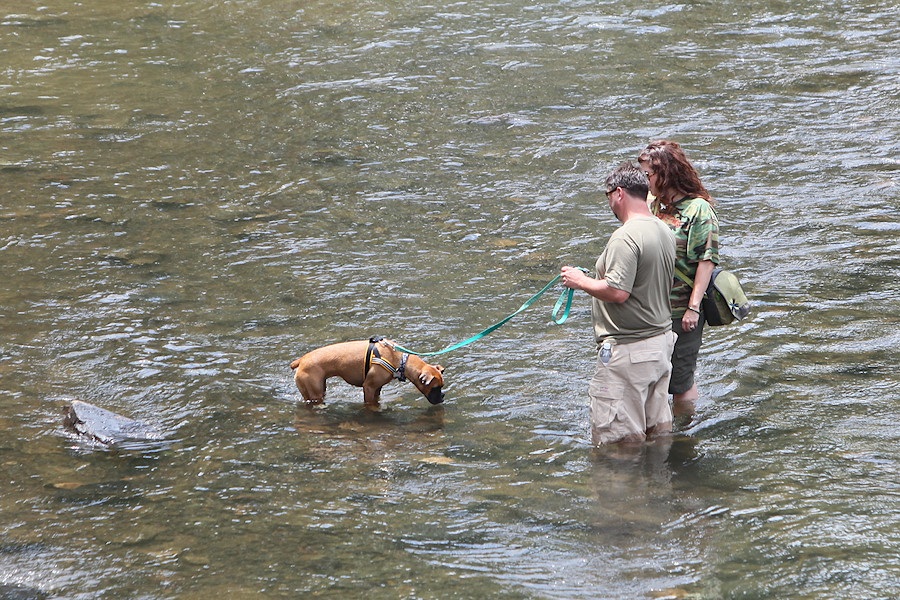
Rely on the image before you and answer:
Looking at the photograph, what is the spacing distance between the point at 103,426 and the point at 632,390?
3806 mm

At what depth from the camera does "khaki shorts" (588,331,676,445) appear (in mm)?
6316

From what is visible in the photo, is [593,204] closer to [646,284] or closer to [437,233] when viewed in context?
[437,233]

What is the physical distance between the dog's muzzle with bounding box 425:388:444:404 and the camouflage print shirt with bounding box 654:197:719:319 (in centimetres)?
191

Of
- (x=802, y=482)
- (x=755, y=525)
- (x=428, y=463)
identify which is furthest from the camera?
(x=428, y=463)

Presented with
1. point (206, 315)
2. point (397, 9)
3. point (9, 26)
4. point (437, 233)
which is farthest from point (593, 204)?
point (9, 26)

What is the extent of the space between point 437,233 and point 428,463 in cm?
499

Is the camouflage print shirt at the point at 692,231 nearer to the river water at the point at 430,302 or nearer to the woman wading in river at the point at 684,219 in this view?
the woman wading in river at the point at 684,219

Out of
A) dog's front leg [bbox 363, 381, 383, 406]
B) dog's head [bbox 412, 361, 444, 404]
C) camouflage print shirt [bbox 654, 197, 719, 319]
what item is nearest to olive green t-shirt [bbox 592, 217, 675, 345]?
camouflage print shirt [bbox 654, 197, 719, 319]

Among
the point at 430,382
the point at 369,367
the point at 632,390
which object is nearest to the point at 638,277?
the point at 632,390

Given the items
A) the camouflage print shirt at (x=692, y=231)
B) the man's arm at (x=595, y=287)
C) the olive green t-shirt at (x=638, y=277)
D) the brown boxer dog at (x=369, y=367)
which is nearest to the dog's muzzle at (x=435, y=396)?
the brown boxer dog at (x=369, y=367)

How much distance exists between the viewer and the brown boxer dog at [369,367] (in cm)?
724

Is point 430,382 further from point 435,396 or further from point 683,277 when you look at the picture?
point 683,277

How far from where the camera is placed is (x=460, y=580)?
5145mm

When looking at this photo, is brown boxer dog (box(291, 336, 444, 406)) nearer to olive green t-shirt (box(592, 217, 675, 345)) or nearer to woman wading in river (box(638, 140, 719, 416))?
olive green t-shirt (box(592, 217, 675, 345))
